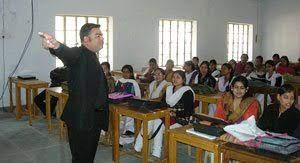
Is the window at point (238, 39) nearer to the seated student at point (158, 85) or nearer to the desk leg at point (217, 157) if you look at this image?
the seated student at point (158, 85)

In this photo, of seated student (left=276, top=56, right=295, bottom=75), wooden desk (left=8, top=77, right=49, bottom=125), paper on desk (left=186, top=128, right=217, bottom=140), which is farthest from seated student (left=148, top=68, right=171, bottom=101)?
seated student (left=276, top=56, right=295, bottom=75)

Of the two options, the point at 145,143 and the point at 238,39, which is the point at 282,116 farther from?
the point at 238,39

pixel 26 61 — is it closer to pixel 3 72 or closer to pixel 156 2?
pixel 3 72

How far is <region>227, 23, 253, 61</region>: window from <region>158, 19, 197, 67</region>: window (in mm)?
1696

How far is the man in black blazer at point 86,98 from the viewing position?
2369 millimetres

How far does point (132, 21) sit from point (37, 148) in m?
4.69

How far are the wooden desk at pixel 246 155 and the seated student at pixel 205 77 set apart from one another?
3898mm

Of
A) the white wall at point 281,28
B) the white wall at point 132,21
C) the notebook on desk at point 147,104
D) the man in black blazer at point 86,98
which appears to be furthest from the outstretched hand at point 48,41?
the white wall at point 281,28

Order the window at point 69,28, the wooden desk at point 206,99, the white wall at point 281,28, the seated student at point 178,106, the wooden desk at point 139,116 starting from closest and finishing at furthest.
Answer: the wooden desk at point 139,116
the seated student at point 178,106
the wooden desk at point 206,99
the window at point 69,28
the white wall at point 281,28

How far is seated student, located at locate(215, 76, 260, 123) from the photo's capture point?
3301 mm

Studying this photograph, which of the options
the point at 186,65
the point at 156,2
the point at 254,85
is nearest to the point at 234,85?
the point at 254,85

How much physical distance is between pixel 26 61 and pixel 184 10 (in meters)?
4.45

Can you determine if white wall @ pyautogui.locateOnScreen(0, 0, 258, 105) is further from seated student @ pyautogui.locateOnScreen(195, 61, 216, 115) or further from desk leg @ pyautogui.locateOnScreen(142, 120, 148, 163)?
desk leg @ pyautogui.locateOnScreen(142, 120, 148, 163)

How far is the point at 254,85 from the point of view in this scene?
5816 mm
